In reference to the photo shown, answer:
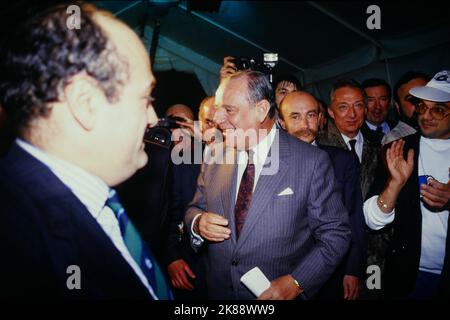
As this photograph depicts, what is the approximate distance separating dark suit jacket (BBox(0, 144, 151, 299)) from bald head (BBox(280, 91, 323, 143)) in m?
2.56

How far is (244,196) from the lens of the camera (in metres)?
2.14

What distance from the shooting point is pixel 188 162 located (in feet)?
10.5

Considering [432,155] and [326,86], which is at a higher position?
[326,86]

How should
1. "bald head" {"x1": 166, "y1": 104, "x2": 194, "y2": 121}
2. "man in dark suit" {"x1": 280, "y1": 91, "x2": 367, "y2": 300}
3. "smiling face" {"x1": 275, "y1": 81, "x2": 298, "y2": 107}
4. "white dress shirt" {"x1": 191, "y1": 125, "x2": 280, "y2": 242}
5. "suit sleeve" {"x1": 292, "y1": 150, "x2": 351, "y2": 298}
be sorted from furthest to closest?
"bald head" {"x1": 166, "y1": 104, "x2": 194, "y2": 121}
"smiling face" {"x1": 275, "y1": 81, "x2": 298, "y2": 107}
"man in dark suit" {"x1": 280, "y1": 91, "x2": 367, "y2": 300}
"white dress shirt" {"x1": 191, "y1": 125, "x2": 280, "y2": 242}
"suit sleeve" {"x1": 292, "y1": 150, "x2": 351, "y2": 298}

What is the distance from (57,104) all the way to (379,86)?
465 cm

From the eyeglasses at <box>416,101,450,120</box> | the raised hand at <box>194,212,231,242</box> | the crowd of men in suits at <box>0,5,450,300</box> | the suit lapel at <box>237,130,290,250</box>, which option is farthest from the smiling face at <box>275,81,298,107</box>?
the raised hand at <box>194,212,231,242</box>

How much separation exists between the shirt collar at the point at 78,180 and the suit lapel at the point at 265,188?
1.15 meters

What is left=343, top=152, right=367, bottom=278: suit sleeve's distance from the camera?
2.65 m

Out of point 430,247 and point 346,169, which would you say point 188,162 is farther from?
point 430,247

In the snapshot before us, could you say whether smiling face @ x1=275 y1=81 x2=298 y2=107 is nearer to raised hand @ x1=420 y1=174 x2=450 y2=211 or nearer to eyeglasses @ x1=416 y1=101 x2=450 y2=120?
eyeglasses @ x1=416 y1=101 x2=450 y2=120

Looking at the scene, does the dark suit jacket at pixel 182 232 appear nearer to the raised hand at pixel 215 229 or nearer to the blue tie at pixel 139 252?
the raised hand at pixel 215 229

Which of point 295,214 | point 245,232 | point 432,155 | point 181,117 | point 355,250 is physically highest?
point 181,117

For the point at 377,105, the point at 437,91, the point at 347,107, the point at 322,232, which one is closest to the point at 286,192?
the point at 322,232

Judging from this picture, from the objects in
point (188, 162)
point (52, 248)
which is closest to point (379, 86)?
point (188, 162)
